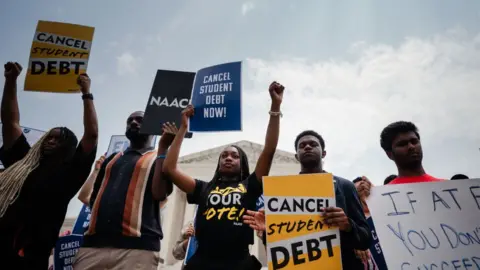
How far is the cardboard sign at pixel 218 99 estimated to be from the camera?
335cm

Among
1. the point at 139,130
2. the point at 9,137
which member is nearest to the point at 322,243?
the point at 139,130

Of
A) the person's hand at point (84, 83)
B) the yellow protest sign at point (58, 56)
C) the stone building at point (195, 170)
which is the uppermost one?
the stone building at point (195, 170)

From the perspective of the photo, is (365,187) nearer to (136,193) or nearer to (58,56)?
(136,193)

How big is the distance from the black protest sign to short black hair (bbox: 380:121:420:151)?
1802 mm

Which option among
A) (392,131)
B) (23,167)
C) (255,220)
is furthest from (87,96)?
(392,131)

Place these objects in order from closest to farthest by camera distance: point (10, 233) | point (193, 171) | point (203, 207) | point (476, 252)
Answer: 1. point (476, 252)
2. point (10, 233)
3. point (203, 207)
4. point (193, 171)

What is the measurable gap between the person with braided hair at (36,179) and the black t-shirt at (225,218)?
0.99m

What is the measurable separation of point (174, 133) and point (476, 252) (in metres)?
2.48

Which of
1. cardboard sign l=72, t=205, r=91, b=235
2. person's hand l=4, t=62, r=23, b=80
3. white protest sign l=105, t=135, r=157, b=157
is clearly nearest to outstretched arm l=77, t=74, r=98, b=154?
person's hand l=4, t=62, r=23, b=80

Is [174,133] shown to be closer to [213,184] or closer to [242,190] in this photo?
[213,184]

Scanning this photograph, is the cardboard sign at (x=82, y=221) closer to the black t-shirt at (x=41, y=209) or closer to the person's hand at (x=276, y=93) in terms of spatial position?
the black t-shirt at (x=41, y=209)

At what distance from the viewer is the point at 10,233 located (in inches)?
92.2

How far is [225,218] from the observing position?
261 cm

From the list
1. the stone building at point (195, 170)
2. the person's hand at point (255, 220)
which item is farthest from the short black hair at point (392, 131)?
the stone building at point (195, 170)
